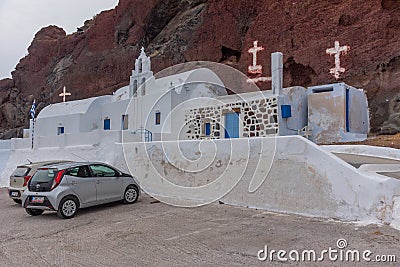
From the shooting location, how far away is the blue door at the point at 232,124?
1781 cm

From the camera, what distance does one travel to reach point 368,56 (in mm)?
23969

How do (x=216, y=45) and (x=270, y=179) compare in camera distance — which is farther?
(x=216, y=45)

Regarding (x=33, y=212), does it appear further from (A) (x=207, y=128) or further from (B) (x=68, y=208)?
(A) (x=207, y=128)

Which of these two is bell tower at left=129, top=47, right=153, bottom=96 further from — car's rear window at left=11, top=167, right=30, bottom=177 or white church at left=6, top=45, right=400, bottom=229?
car's rear window at left=11, top=167, right=30, bottom=177

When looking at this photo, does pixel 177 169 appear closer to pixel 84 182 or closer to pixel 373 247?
pixel 84 182

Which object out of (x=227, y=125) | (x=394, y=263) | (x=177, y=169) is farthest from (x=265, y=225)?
(x=227, y=125)

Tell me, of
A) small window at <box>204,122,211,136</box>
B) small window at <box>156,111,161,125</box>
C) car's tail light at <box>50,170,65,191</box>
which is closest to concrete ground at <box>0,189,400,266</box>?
car's tail light at <box>50,170,65,191</box>

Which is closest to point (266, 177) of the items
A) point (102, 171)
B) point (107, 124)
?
point (102, 171)

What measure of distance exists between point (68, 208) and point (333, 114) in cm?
1210

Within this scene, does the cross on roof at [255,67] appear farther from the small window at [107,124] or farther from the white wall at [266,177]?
the white wall at [266,177]

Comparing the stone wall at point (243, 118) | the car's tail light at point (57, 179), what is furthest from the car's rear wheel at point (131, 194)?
the stone wall at point (243, 118)

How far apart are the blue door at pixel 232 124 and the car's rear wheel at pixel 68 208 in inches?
389

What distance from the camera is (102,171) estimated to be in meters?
10.5

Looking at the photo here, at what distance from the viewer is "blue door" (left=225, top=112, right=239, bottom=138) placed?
17.8 m
